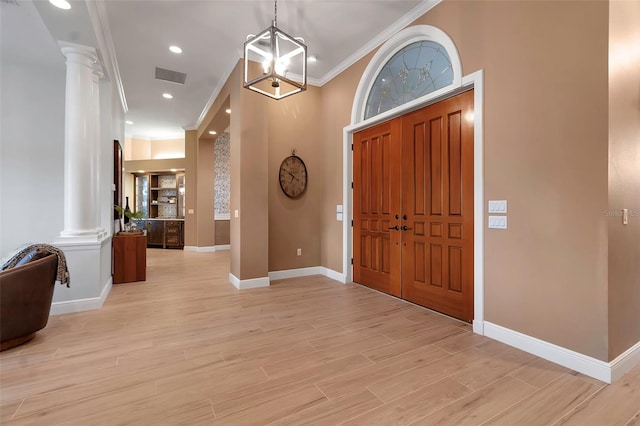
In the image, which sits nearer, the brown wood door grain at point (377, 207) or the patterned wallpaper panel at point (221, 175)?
the brown wood door grain at point (377, 207)

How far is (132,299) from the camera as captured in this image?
398cm

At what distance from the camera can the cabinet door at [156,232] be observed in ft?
29.7

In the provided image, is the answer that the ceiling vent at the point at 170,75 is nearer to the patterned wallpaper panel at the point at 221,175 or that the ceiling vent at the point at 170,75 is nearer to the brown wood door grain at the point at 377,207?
the brown wood door grain at the point at 377,207

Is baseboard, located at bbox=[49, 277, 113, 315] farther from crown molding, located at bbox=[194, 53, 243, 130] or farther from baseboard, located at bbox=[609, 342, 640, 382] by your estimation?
baseboard, located at bbox=[609, 342, 640, 382]

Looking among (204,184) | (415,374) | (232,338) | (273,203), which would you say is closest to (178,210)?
(204,184)

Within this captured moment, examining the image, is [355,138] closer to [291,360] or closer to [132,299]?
[291,360]

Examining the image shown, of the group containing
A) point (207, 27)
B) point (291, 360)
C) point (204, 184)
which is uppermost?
point (207, 27)

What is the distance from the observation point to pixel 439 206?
3.34m

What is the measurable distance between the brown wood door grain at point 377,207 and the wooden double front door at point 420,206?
0.5 inches

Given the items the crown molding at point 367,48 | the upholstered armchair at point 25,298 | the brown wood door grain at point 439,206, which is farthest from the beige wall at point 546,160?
the upholstered armchair at point 25,298

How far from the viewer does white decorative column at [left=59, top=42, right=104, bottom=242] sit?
3.54 metres

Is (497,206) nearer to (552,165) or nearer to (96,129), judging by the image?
(552,165)

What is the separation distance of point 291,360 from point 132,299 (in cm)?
281

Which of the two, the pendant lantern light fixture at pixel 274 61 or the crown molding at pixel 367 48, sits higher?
the crown molding at pixel 367 48
